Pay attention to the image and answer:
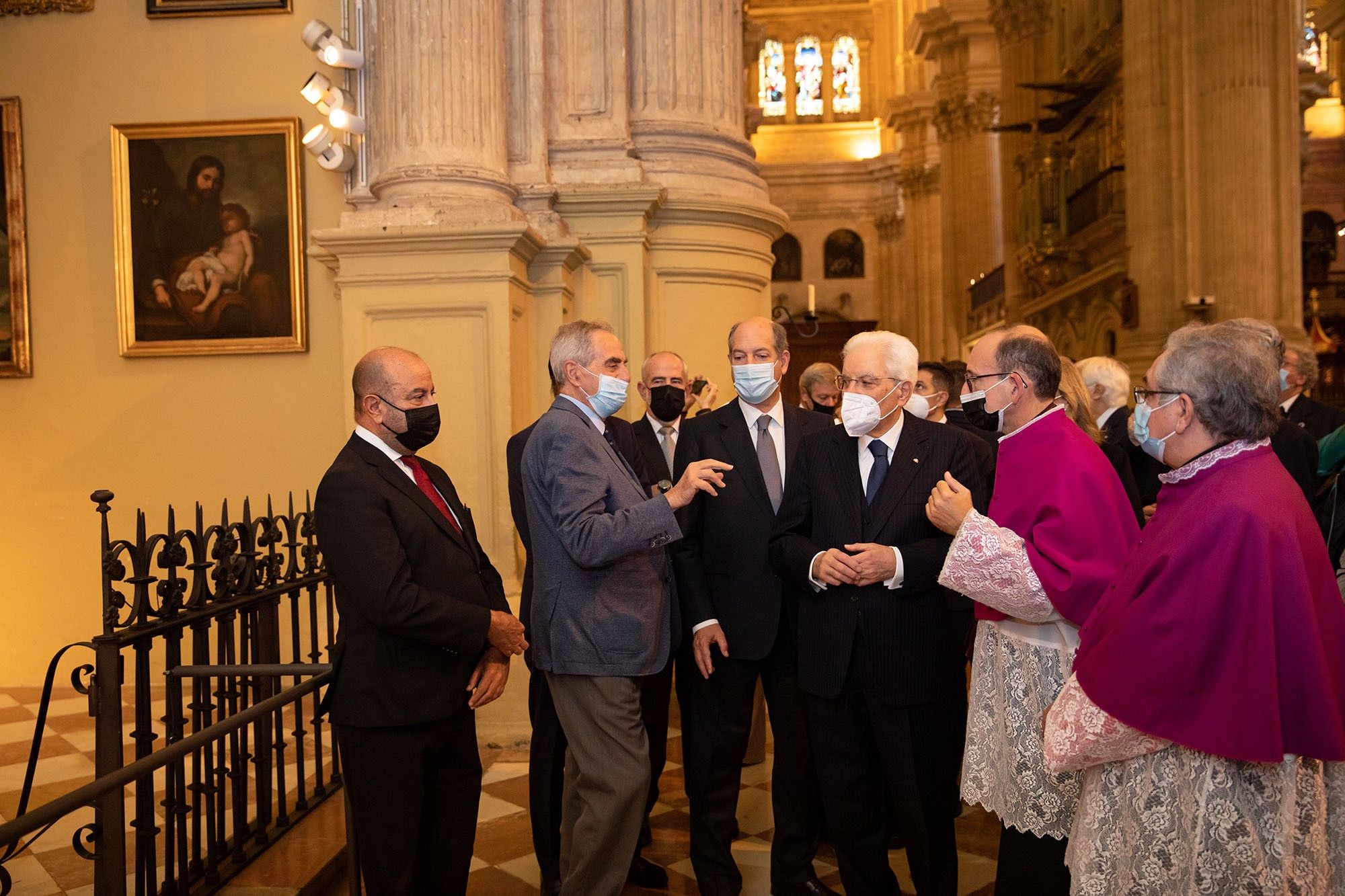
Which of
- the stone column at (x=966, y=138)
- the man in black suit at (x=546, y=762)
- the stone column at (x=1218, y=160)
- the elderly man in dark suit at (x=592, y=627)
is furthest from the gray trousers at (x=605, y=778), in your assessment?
the stone column at (x=966, y=138)

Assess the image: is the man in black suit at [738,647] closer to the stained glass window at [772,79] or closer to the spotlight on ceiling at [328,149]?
the spotlight on ceiling at [328,149]

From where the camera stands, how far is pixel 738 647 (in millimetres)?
3729

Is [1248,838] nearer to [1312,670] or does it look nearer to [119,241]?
[1312,670]

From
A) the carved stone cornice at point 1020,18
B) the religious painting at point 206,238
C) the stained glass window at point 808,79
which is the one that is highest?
the stained glass window at point 808,79

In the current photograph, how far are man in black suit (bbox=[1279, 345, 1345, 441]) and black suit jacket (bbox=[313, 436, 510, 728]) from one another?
4426 millimetres

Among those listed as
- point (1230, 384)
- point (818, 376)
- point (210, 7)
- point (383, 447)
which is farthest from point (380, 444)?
point (210, 7)

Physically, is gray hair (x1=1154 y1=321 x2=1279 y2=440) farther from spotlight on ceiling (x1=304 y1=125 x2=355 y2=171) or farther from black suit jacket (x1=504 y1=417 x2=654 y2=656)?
spotlight on ceiling (x1=304 y1=125 x2=355 y2=171)

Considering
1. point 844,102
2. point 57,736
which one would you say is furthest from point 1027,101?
point 57,736

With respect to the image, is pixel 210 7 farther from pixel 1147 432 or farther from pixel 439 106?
pixel 1147 432

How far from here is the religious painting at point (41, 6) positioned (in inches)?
262

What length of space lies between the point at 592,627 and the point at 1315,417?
4.52m

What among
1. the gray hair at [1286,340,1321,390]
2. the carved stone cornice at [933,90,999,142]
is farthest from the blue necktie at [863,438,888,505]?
the carved stone cornice at [933,90,999,142]

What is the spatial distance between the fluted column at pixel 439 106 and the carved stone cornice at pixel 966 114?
21.3m

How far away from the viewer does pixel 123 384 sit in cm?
669
